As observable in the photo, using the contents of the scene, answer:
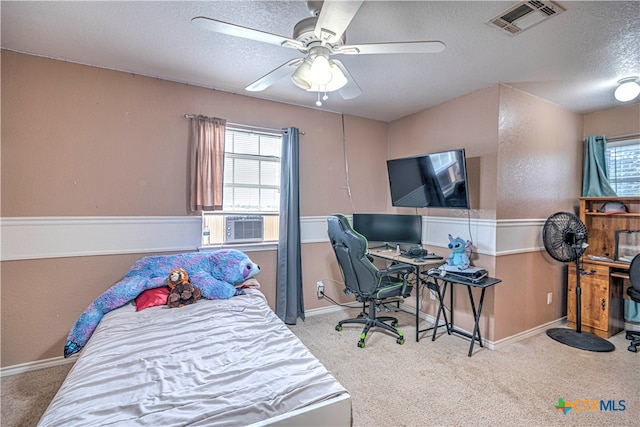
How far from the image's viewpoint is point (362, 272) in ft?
8.95

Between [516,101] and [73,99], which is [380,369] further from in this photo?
[73,99]

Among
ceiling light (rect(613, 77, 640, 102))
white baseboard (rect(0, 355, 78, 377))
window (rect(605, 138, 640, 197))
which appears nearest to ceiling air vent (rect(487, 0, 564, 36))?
ceiling light (rect(613, 77, 640, 102))

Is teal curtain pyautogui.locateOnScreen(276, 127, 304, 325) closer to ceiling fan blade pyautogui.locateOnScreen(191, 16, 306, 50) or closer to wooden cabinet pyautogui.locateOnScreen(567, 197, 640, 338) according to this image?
ceiling fan blade pyautogui.locateOnScreen(191, 16, 306, 50)

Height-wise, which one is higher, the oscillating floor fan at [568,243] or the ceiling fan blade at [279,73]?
the ceiling fan blade at [279,73]

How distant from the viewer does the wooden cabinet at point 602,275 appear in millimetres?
2955

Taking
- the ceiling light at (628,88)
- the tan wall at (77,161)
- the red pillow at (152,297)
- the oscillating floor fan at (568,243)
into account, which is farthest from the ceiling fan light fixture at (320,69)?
the ceiling light at (628,88)

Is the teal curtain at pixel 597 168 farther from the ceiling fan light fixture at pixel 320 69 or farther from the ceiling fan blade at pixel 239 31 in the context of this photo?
the ceiling fan blade at pixel 239 31

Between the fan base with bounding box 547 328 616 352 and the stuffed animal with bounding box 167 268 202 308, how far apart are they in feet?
11.0

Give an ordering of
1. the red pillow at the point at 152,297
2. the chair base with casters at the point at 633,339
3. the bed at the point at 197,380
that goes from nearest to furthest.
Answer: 1. the bed at the point at 197,380
2. the red pillow at the point at 152,297
3. the chair base with casters at the point at 633,339

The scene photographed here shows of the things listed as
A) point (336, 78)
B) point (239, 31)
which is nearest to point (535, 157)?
point (336, 78)

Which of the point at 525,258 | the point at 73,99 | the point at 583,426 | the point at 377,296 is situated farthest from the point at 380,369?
the point at 73,99

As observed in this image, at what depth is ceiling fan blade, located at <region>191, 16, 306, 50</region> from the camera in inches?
52.3

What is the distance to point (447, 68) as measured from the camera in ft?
7.98
